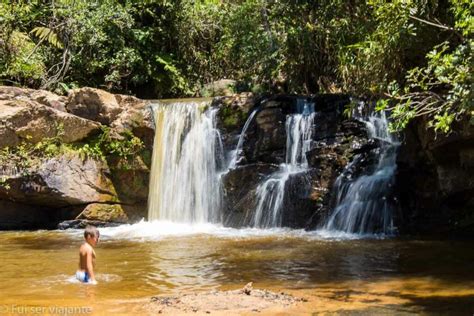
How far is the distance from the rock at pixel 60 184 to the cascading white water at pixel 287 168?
370cm

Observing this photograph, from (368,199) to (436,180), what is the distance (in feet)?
4.82

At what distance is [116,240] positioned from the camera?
1217cm

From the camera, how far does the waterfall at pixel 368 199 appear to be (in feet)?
40.6

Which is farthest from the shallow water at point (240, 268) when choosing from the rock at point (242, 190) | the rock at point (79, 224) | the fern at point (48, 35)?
the fern at point (48, 35)

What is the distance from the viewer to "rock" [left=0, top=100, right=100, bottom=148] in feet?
46.2

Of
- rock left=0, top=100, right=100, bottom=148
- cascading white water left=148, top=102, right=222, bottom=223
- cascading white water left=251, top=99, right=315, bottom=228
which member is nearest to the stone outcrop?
rock left=0, top=100, right=100, bottom=148

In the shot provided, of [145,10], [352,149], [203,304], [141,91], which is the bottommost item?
[203,304]

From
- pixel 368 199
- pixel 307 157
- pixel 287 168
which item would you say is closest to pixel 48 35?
pixel 287 168

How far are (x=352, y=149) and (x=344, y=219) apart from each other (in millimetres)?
1812

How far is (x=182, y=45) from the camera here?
21.8 m

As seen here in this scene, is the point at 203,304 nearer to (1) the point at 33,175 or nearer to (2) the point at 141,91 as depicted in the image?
(1) the point at 33,175

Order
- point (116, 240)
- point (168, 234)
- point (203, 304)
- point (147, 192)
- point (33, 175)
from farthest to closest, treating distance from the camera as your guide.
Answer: point (147, 192) → point (33, 175) → point (168, 234) → point (116, 240) → point (203, 304)

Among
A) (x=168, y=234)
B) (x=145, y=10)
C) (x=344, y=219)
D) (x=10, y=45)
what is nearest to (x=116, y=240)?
(x=168, y=234)

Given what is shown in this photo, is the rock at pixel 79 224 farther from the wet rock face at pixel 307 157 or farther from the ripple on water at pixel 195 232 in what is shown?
the wet rock face at pixel 307 157
